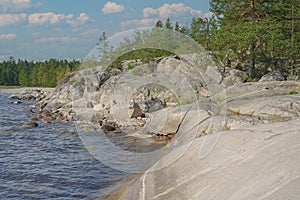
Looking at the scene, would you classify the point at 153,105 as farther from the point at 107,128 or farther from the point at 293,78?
the point at 293,78

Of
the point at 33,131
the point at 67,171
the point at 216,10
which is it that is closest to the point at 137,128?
the point at 33,131

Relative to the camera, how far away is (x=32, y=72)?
118 metres

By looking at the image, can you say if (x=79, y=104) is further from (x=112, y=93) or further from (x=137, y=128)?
(x=137, y=128)

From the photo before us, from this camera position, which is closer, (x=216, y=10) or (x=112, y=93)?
(x=112, y=93)

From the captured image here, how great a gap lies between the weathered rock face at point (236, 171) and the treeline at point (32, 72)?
3600 inches

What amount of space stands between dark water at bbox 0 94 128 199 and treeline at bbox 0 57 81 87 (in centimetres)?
8061

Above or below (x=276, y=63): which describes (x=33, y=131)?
below

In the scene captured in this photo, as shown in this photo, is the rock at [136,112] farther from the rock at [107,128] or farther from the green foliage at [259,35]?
the green foliage at [259,35]

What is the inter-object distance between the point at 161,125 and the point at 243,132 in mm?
10085

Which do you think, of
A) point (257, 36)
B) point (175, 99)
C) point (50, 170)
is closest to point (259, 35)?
point (257, 36)

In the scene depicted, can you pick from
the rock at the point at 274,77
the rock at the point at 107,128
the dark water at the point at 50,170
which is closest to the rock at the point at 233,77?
the rock at the point at 274,77

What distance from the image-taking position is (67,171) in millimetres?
12977

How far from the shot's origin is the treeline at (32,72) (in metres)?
108

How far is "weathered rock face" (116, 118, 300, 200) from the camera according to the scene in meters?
5.88
